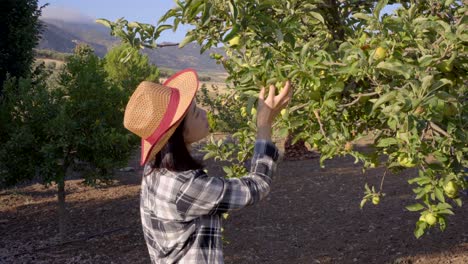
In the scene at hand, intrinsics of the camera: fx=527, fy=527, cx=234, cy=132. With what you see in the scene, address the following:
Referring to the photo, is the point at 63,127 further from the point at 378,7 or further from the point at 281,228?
the point at 378,7

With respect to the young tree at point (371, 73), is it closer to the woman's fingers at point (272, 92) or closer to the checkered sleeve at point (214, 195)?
the woman's fingers at point (272, 92)

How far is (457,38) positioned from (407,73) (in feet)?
0.84

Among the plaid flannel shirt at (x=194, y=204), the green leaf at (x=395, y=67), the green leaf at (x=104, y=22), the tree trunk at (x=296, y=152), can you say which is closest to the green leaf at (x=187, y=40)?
the green leaf at (x=104, y=22)

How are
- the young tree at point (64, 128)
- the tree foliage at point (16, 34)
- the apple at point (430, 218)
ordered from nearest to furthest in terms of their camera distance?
the apple at point (430, 218) → the young tree at point (64, 128) → the tree foliage at point (16, 34)

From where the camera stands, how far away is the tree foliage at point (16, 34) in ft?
34.7

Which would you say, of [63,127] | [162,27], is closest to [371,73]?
[162,27]

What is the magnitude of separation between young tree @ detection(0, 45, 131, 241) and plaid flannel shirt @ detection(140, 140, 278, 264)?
5.10 meters

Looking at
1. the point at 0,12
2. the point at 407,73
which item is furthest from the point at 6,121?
the point at 407,73

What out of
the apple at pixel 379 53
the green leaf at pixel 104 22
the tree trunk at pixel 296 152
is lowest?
the tree trunk at pixel 296 152

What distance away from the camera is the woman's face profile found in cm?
193

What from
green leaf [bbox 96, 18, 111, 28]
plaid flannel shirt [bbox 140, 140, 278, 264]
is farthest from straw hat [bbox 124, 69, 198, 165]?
green leaf [bbox 96, 18, 111, 28]

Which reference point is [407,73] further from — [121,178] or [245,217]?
[121,178]

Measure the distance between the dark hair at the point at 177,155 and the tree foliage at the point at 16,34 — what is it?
378 inches

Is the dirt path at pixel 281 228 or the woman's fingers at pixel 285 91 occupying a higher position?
the woman's fingers at pixel 285 91
